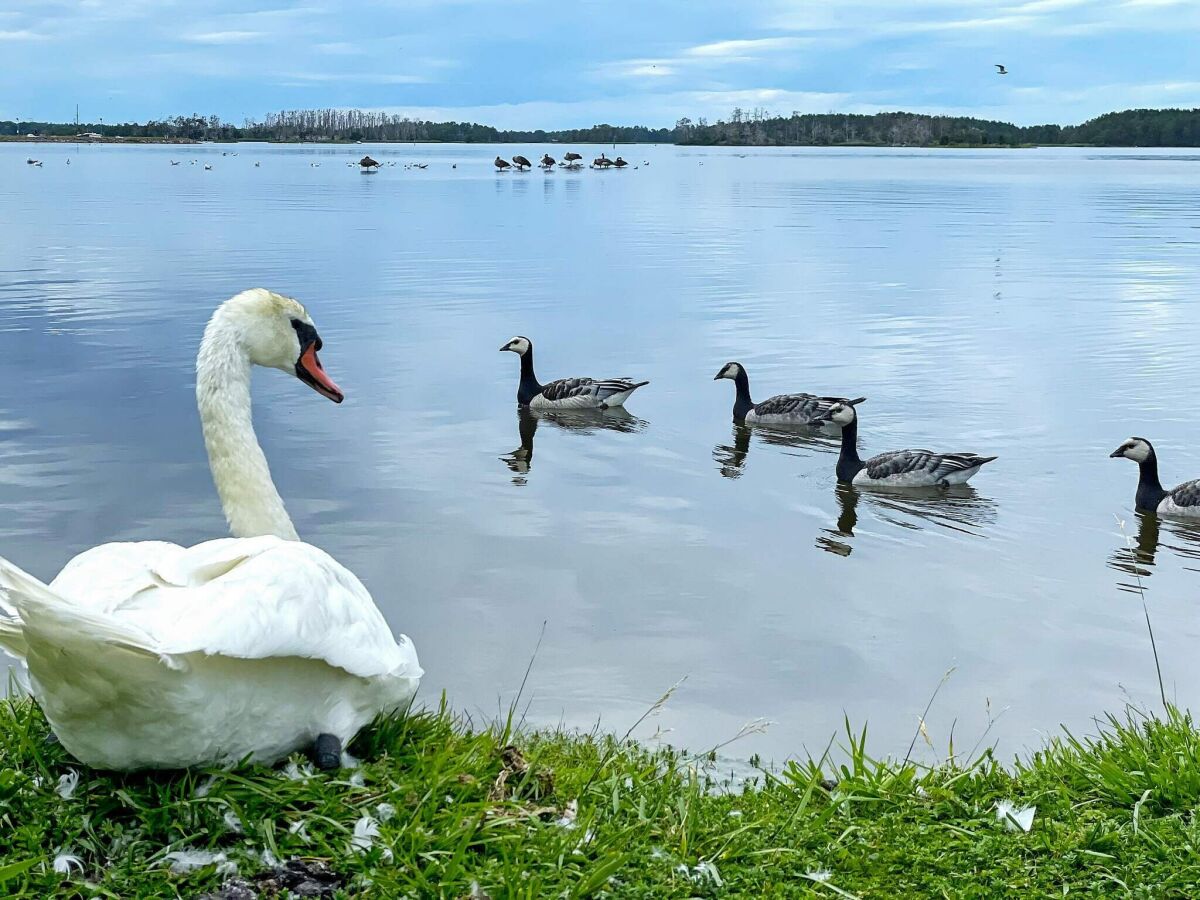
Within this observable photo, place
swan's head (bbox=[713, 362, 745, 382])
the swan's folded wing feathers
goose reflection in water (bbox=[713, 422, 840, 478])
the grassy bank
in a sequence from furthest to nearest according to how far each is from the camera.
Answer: swan's head (bbox=[713, 362, 745, 382]) → goose reflection in water (bbox=[713, 422, 840, 478]) → the grassy bank → the swan's folded wing feathers

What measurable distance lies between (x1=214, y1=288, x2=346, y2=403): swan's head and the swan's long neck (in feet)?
0.39

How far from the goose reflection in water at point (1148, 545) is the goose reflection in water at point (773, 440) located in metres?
4.74

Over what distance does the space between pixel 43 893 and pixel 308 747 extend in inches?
40.6

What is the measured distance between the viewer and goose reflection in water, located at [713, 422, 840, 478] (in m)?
17.1

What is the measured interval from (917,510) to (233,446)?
10.2 metres

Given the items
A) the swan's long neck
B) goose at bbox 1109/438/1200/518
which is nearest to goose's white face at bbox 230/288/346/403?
the swan's long neck

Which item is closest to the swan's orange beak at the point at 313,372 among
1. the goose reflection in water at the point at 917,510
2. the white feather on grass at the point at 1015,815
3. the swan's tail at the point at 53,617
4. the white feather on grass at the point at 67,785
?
the white feather on grass at the point at 67,785

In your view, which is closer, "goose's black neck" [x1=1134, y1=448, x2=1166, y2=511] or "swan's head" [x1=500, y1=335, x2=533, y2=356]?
"goose's black neck" [x1=1134, y1=448, x2=1166, y2=511]

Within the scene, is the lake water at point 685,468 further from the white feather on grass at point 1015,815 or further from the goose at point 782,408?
the white feather on grass at point 1015,815

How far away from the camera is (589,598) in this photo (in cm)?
1087

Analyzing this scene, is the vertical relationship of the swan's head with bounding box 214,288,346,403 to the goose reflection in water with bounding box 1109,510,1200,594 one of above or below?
above

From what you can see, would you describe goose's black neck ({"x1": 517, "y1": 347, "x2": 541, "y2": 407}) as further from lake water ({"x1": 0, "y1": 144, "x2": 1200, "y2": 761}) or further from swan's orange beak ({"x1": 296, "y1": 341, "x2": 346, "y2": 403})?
swan's orange beak ({"x1": 296, "y1": 341, "x2": 346, "y2": 403})

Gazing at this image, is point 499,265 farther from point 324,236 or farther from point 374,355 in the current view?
point 374,355

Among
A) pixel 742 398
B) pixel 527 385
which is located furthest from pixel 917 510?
pixel 527 385
